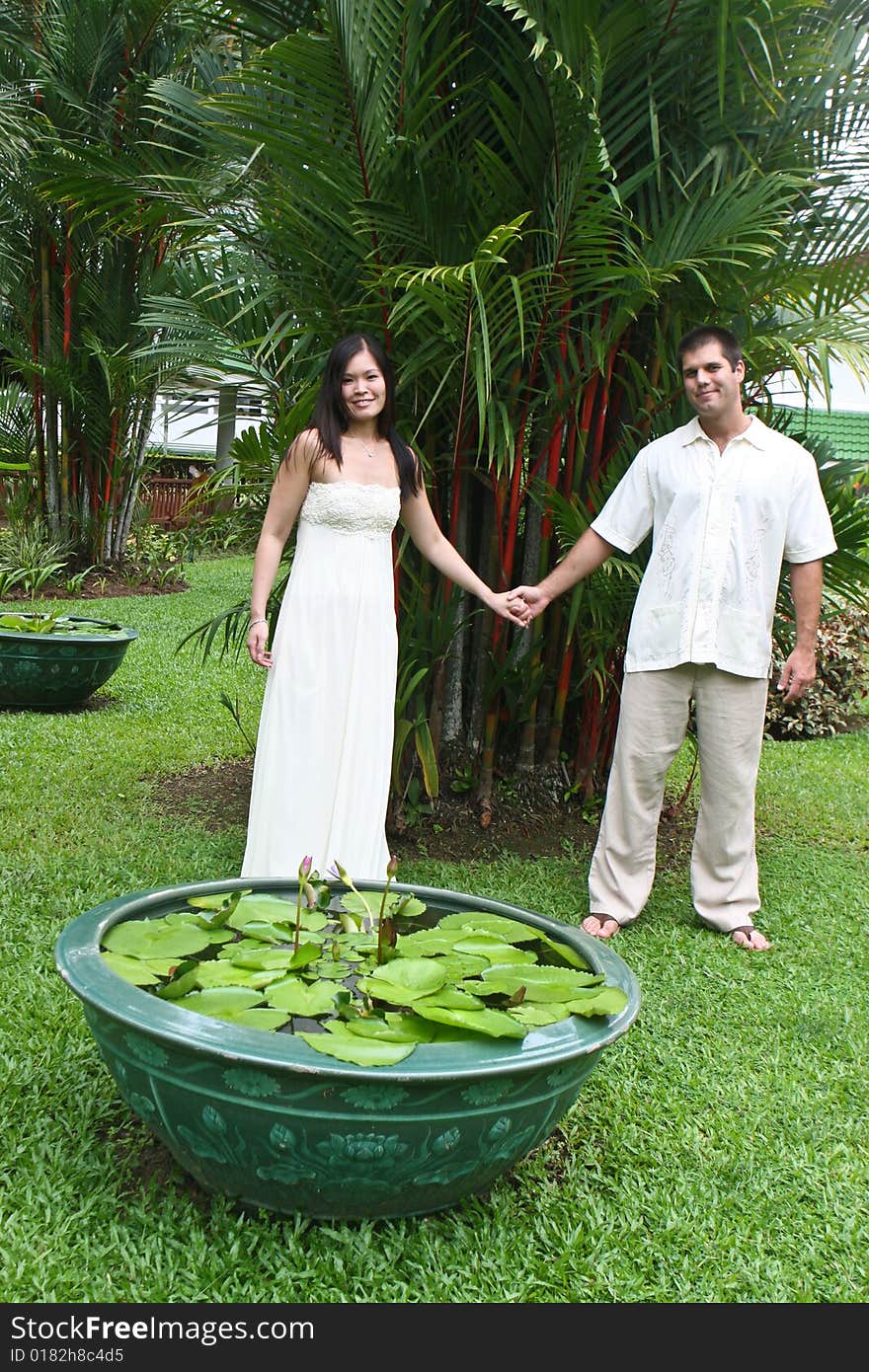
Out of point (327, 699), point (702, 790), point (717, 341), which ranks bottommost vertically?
point (702, 790)

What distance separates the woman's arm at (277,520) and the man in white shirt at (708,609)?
742 millimetres

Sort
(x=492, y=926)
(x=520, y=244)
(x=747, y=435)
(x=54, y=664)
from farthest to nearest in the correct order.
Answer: (x=54, y=664), (x=520, y=244), (x=747, y=435), (x=492, y=926)

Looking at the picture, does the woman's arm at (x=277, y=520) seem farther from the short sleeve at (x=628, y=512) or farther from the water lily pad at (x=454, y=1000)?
the water lily pad at (x=454, y=1000)

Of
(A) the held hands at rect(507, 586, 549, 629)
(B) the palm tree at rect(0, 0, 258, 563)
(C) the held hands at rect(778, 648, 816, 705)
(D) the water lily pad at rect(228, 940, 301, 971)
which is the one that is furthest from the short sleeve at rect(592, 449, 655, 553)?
(B) the palm tree at rect(0, 0, 258, 563)

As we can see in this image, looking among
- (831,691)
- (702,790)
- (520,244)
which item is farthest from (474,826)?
(831,691)

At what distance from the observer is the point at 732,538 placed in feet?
11.1

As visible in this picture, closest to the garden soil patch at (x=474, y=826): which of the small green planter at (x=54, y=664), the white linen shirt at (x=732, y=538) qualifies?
the white linen shirt at (x=732, y=538)

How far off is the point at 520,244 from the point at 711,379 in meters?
0.99

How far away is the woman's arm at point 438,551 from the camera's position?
3428 millimetres

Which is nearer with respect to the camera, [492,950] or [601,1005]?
[601,1005]

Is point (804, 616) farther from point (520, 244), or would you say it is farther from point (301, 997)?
point (301, 997)

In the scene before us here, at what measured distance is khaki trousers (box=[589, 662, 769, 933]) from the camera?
11.4 ft
